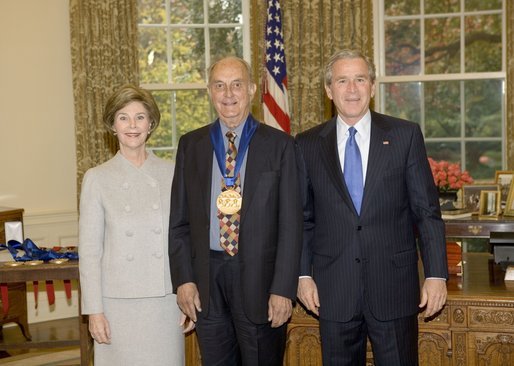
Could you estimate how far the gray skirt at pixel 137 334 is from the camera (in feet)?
8.91

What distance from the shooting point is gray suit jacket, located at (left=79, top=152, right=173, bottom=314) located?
8.82 ft

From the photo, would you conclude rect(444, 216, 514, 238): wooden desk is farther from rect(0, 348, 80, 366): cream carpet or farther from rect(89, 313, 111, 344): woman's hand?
rect(0, 348, 80, 366): cream carpet

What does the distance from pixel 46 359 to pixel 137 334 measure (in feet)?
7.54

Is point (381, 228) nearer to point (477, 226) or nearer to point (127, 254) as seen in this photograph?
point (127, 254)

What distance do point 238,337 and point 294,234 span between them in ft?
1.52

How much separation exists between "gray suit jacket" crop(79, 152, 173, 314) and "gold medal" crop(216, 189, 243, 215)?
0.99ft

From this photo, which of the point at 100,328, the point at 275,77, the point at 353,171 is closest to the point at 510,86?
the point at 275,77

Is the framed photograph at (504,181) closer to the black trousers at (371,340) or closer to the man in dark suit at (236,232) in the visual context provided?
the black trousers at (371,340)

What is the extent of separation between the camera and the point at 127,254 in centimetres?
271

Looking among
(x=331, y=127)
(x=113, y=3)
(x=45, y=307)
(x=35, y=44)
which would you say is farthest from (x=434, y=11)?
(x=45, y=307)

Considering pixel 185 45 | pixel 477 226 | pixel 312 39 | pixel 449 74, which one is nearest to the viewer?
pixel 477 226

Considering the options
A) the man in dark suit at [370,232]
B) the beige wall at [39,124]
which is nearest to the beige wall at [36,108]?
the beige wall at [39,124]

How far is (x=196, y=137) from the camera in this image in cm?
280

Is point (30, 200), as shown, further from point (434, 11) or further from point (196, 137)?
point (434, 11)
